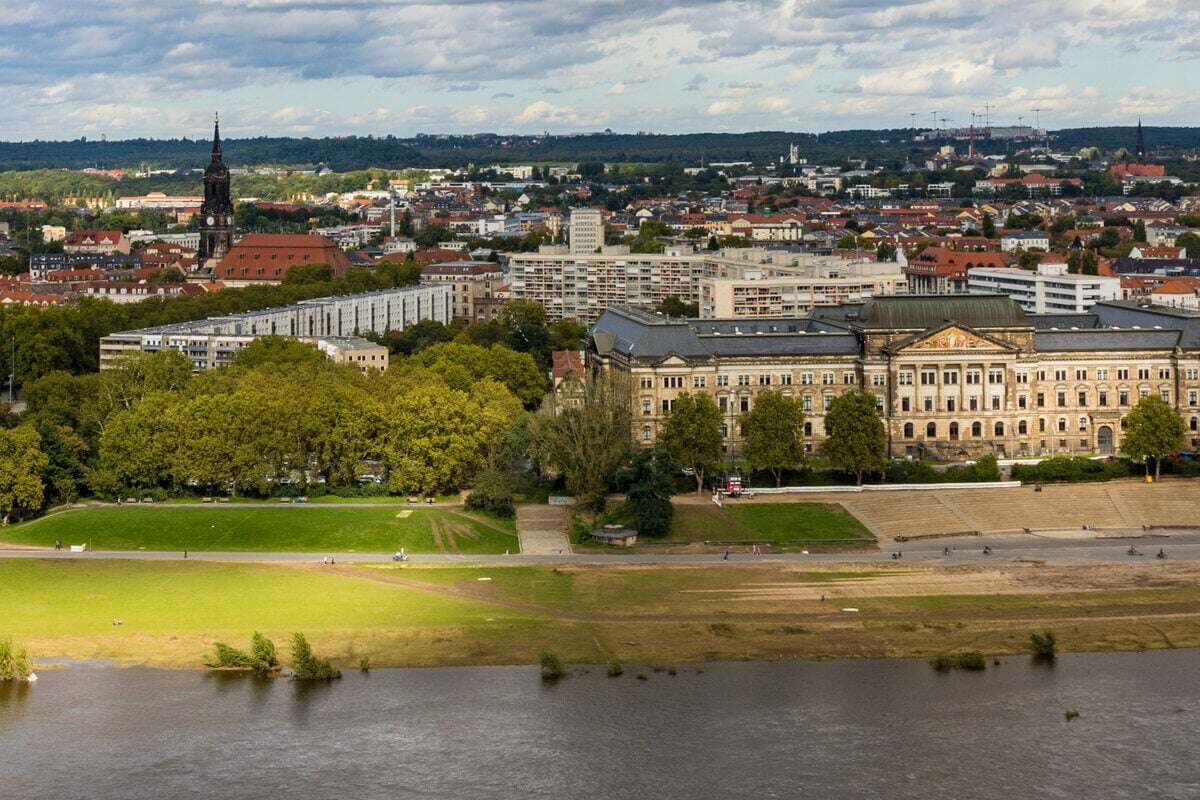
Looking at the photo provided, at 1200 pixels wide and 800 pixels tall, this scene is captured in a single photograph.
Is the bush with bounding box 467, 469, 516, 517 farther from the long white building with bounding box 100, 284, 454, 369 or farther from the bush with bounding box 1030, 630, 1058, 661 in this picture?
the long white building with bounding box 100, 284, 454, 369

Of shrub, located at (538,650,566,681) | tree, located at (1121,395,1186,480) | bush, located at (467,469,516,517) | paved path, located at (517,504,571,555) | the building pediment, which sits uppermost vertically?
the building pediment

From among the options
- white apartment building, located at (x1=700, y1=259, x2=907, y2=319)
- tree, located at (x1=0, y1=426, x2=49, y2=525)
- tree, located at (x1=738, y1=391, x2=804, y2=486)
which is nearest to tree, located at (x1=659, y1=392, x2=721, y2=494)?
tree, located at (x1=738, y1=391, x2=804, y2=486)

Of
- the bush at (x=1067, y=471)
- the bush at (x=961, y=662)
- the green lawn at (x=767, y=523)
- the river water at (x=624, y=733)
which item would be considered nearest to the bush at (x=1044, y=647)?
the river water at (x=624, y=733)

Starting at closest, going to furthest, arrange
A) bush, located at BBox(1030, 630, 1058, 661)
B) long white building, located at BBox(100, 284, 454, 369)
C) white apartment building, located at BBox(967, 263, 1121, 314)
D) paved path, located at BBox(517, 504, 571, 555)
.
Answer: bush, located at BBox(1030, 630, 1058, 661), paved path, located at BBox(517, 504, 571, 555), long white building, located at BBox(100, 284, 454, 369), white apartment building, located at BBox(967, 263, 1121, 314)

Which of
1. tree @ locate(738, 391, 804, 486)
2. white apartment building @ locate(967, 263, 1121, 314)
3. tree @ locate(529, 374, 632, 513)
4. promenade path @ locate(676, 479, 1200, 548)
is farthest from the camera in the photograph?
white apartment building @ locate(967, 263, 1121, 314)

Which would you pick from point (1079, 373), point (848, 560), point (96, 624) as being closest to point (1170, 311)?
point (1079, 373)

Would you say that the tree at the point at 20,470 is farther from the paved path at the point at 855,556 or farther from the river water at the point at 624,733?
the river water at the point at 624,733

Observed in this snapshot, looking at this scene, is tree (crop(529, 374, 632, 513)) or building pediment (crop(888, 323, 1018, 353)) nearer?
tree (crop(529, 374, 632, 513))
